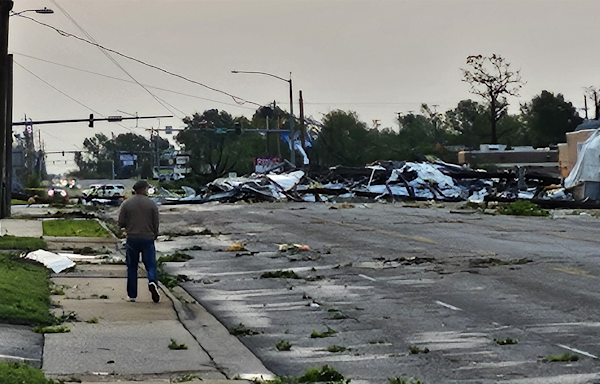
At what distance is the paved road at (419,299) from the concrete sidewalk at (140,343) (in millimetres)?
368

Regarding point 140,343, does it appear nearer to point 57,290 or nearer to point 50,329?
point 50,329

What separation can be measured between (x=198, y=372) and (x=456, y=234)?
744 inches

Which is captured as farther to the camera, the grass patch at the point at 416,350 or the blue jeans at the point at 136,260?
the blue jeans at the point at 136,260

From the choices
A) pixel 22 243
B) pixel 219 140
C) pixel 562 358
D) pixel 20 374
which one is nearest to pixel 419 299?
pixel 562 358

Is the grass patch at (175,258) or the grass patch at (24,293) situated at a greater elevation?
the grass patch at (24,293)

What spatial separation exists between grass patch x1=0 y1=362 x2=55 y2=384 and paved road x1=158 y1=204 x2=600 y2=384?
2375 mm

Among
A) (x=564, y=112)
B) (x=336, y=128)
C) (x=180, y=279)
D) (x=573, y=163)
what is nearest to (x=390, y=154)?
(x=336, y=128)

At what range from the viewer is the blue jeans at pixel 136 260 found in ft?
50.4

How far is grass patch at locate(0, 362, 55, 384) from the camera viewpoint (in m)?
8.67

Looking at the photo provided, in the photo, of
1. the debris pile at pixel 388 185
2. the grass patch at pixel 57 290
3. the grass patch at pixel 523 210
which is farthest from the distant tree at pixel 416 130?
the grass patch at pixel 57 290

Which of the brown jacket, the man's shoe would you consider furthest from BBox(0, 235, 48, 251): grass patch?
the man's shoe

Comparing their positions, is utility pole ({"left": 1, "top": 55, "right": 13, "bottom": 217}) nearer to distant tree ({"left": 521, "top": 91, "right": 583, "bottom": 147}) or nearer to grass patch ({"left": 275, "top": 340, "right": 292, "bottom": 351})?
grass patch ({"left": 275, "top": 340, "right": 292, "bottom": 351})

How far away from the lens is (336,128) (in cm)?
10806

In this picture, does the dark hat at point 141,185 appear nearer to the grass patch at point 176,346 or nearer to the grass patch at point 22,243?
the grass patch at point 176,346
